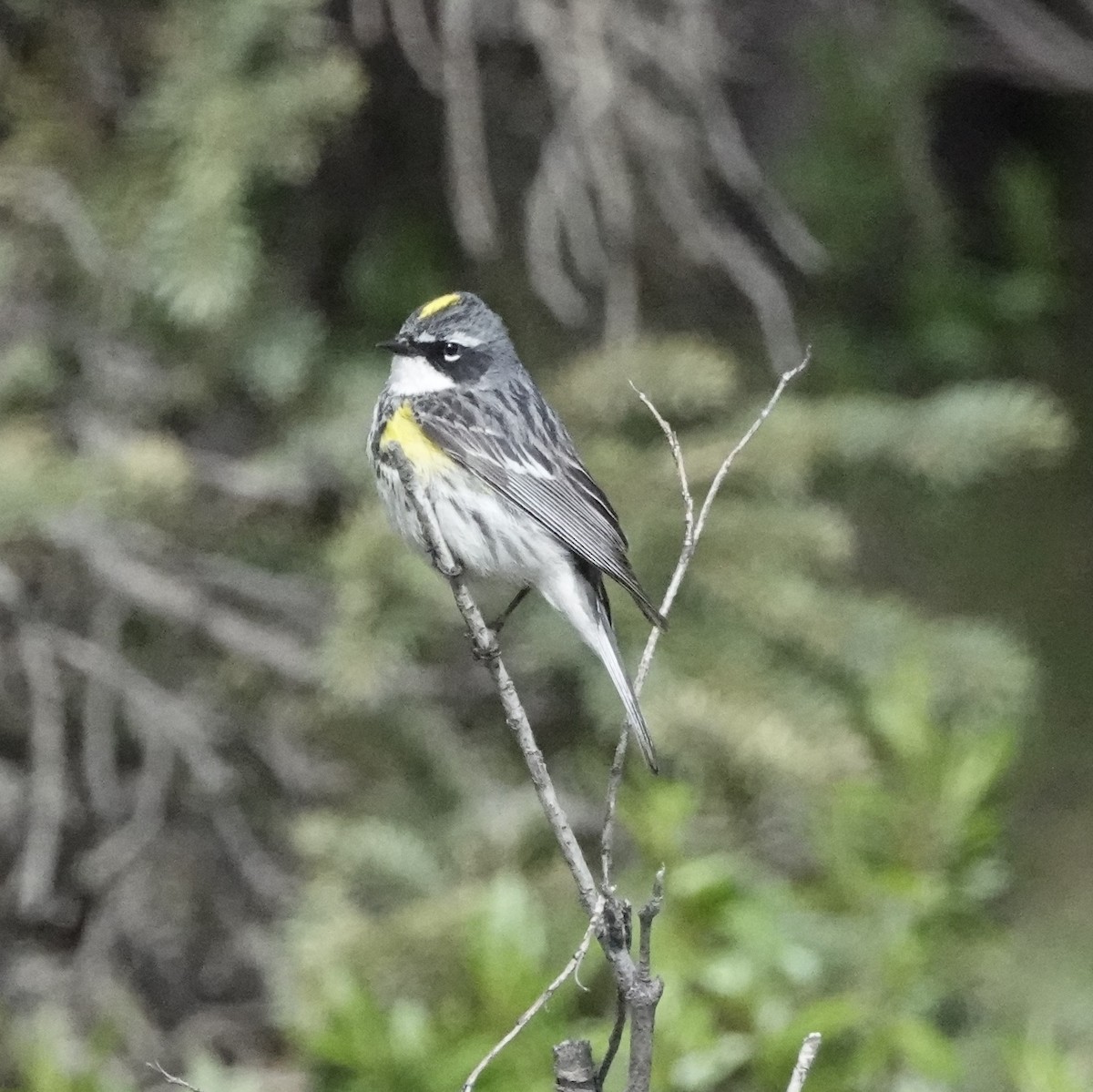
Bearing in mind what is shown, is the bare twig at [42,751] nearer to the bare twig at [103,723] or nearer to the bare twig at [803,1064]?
the bare twig at [103,723]

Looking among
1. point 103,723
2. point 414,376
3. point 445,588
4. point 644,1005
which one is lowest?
point 103,723

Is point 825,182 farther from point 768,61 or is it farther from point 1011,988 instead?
point 1011,988

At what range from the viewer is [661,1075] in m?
1.76

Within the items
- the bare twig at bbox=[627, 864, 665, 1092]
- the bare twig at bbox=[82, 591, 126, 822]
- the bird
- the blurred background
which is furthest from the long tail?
the bare twig at bbox=[82, 591, 126, 822]

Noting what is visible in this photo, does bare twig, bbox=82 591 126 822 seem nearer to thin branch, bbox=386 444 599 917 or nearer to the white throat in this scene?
the white throat

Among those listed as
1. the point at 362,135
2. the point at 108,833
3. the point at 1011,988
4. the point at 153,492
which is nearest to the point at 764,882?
the point at 1011,988

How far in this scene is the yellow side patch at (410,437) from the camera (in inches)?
86.0

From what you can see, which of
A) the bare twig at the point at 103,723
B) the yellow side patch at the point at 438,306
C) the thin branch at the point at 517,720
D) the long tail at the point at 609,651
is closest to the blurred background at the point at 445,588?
the bare twig at the point at 103,723

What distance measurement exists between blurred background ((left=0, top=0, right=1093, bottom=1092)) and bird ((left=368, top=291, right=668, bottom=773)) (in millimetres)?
208

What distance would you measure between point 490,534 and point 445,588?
0.22m

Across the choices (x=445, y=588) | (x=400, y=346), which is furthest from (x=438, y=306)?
(x=445, y=588)

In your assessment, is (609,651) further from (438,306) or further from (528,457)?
(438,306)

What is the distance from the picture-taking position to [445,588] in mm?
2389

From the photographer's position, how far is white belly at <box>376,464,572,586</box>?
2.16 metres
